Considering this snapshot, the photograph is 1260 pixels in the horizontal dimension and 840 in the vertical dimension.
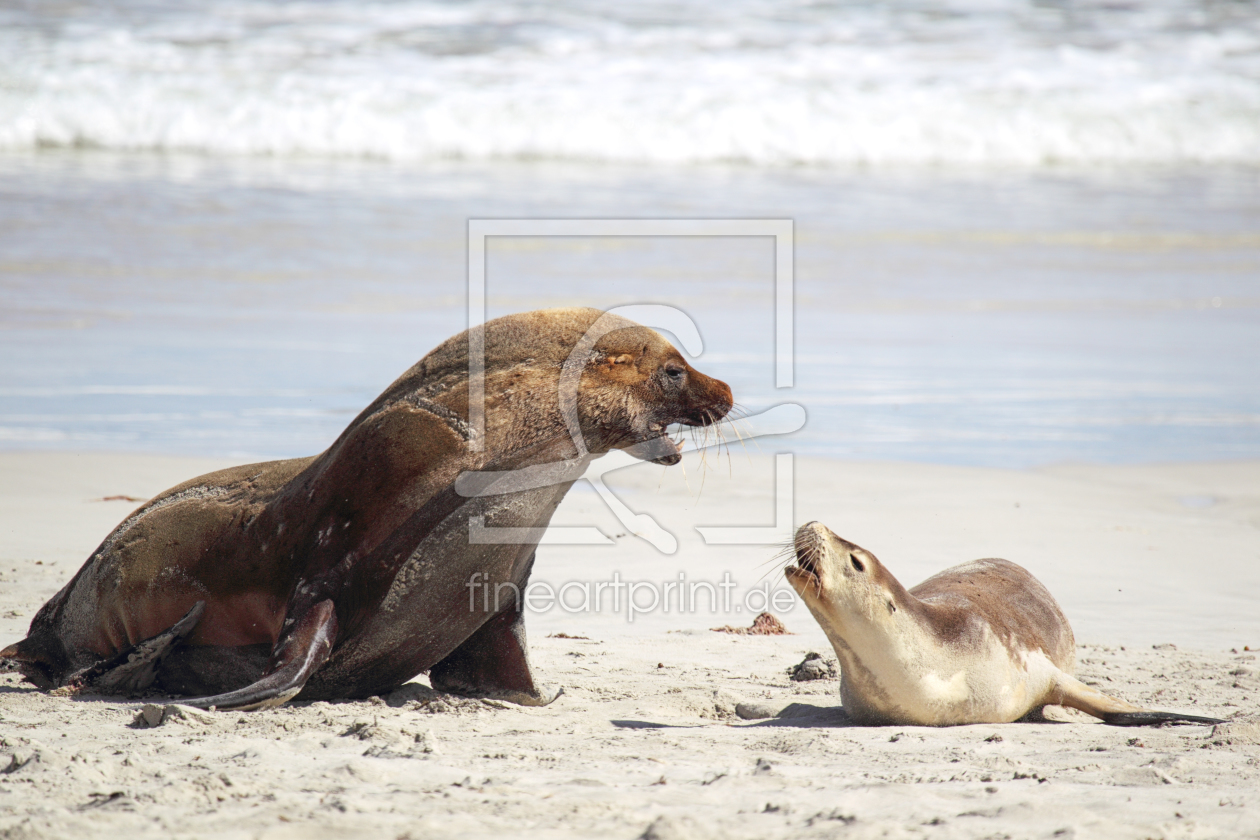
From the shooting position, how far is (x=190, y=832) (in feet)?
9.95

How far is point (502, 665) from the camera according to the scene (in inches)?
188

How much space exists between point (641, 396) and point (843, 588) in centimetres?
96

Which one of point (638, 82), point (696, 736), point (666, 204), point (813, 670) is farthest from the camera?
point (638, 82)

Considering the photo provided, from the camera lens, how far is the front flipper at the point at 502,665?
4.76 metres

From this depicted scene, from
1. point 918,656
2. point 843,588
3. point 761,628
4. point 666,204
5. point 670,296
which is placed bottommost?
point 761,628

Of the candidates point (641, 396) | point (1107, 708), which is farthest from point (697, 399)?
point (1107, 708)

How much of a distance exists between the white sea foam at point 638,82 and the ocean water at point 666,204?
0.10 meters

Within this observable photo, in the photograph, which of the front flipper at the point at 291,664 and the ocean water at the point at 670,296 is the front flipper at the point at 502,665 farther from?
the ocean water at the point at 670,296

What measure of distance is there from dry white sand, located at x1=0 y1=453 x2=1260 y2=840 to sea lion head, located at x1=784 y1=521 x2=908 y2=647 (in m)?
0.34

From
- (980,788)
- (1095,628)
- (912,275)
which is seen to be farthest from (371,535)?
(912,275)

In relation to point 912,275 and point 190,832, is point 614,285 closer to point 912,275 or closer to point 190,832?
point 912,275

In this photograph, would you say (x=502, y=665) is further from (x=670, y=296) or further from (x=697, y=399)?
(x=670, y=296)

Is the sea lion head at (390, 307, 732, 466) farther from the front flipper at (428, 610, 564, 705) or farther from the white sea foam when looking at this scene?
the white sea foam

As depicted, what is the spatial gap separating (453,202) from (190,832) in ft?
56.1
